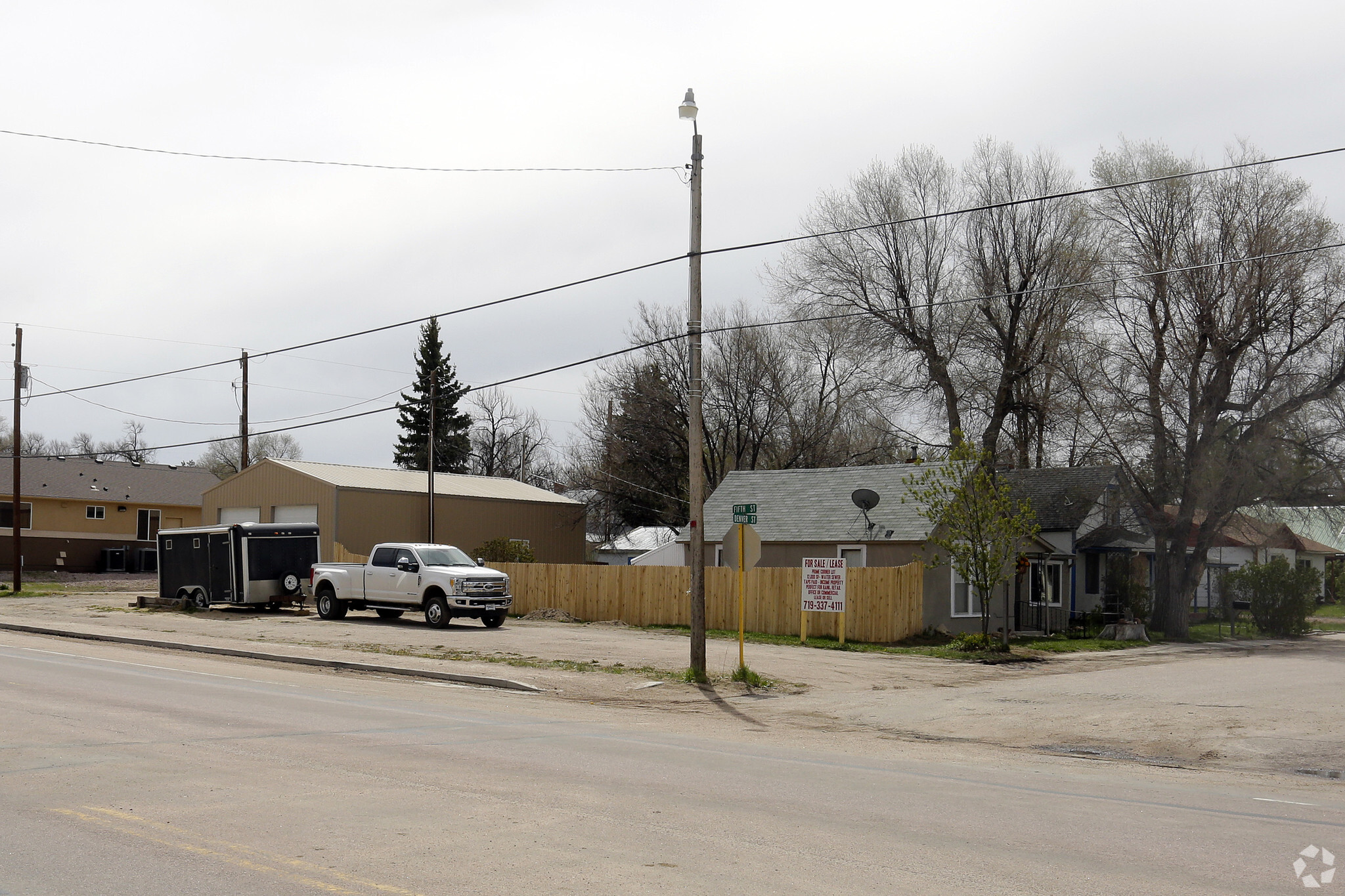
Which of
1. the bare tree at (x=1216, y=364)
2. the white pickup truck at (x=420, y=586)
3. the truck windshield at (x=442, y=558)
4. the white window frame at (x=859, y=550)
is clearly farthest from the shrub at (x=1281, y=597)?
the truck windshield at (x=442, y=558)

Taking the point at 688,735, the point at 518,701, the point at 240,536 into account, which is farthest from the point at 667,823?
the point at 240,536

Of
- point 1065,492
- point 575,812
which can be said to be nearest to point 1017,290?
point 1065,492

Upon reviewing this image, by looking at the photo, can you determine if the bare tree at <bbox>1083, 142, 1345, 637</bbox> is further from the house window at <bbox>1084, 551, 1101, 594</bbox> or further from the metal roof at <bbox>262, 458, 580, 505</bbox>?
the metal roof at <bbox>262, 458, 580, 505</bbox>

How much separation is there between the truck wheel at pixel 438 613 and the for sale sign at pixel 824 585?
878cm

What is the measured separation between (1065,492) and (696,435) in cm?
2171

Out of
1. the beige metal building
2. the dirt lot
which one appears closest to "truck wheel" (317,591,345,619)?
the dirt lot

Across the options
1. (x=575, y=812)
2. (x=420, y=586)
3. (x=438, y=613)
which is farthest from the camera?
(x=420, y=586)

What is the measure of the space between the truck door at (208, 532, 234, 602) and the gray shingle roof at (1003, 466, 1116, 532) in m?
23.4

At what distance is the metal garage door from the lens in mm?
44500

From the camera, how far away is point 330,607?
3150 cm

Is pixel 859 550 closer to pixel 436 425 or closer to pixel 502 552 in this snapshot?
pixel 502 552

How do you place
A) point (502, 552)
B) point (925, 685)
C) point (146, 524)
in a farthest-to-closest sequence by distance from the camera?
point (146, 524) < point (502, 552) < point (925, 685)

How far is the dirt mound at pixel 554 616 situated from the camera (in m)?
34.3

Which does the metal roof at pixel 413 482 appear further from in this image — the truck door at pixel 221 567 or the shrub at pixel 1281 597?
the shrub at pixel 1281 597
